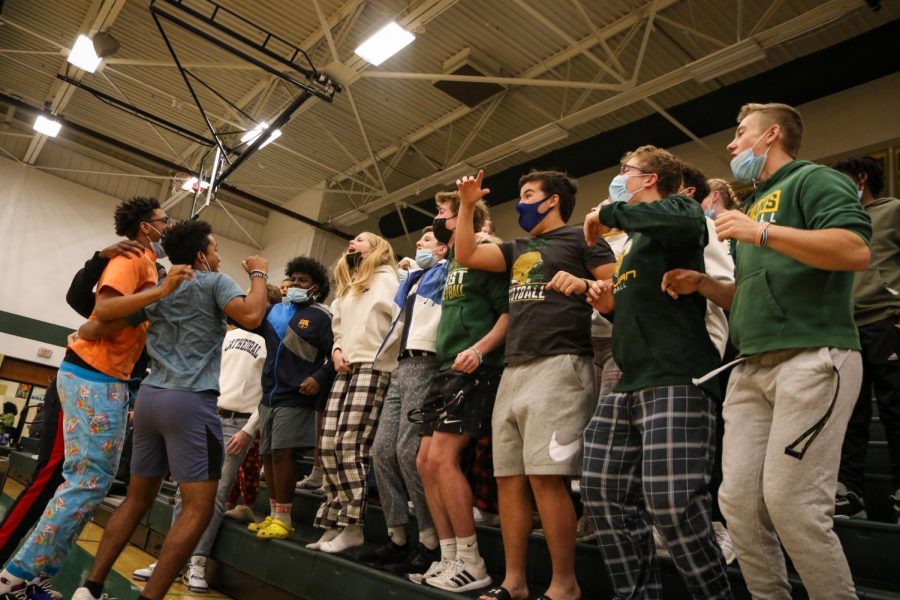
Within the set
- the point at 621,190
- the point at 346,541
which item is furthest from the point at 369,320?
the point at 621,190

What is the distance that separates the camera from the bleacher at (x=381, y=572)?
202 cm

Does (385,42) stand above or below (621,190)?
above

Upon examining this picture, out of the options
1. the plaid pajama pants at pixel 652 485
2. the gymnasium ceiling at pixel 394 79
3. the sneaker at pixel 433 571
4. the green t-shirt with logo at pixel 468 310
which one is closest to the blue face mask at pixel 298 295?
the green t-shirt with logo at pixel 468 310

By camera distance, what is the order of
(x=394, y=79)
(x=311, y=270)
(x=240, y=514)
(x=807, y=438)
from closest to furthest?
(x=807, y=438) < (x=240, y=514) < (x=311, y=270) < (x=394, y=79)

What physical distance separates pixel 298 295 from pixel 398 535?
1.66 meters

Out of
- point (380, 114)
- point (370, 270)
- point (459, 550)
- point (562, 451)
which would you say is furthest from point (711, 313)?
point (380, 114)

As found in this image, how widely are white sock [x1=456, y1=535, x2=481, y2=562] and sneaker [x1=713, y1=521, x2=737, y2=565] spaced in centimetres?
85

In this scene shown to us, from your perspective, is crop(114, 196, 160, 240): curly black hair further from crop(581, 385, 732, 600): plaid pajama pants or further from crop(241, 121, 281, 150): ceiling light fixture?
crop(241, 121, 281, 150): ceiling light fixture

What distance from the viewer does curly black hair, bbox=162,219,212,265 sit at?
9.02 feet

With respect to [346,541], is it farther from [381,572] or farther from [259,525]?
[259,525]

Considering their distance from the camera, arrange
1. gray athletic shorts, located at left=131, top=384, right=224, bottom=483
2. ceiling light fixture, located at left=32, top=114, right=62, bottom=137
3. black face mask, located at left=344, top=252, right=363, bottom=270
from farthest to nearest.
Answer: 1. ceiling light fixture, located at left=32, top=114, right=62, bottom=137
2. black face mask, located at left=344, top=252, right=363, bottom=270
3. gray athletic shorts, located at left=131, top=384, right=224, bottom=483

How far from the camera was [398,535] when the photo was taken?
8.85ft

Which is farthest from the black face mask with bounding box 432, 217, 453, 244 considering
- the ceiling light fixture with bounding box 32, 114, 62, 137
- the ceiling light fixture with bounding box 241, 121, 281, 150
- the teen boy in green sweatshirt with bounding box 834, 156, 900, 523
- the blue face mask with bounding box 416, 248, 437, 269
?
the ceiling light fixture with bounding box 32, 114, 62, 137

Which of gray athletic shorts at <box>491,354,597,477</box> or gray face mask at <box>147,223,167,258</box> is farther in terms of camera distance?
gray face mask at <box>147,223,167,258</box>
